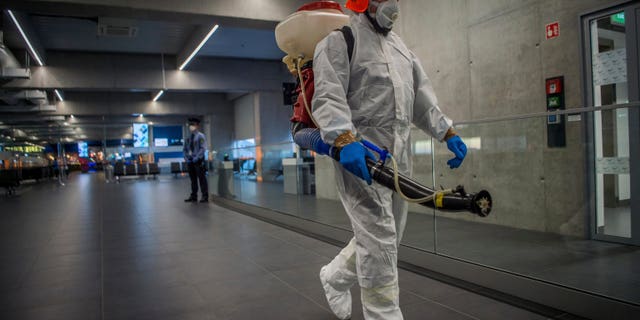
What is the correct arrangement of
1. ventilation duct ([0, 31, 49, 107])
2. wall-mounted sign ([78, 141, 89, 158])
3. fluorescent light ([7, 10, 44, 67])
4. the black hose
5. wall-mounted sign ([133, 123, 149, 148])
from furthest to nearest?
wall-mounted sign ([78, 141, 89, 158]), wall-mounted sign ([133, 123, 149, 148]), ventilation duct ([0, 31, 49, 107]), fluorescent light ([7, 10, 44, 67]), the black hose

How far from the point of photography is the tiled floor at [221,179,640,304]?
2049 millimetres

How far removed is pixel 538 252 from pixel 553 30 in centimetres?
262

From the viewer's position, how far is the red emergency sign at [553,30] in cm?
400

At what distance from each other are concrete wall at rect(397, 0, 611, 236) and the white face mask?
1232 millimetres

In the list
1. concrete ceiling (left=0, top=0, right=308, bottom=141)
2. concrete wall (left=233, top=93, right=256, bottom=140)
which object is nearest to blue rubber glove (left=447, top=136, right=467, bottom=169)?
concrete ceiling (left=0, top=0, right=308, bottom=141)

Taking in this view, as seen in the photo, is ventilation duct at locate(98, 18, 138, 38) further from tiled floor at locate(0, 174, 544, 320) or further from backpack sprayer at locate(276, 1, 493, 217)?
backpack sprayer at locate(276, 1, 493, 217)

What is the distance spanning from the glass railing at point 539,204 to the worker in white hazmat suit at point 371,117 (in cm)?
74

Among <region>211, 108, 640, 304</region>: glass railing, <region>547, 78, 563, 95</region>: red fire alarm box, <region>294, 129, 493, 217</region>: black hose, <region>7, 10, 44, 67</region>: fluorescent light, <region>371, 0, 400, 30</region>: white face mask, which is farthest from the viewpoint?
<region>7, 10, 44, 67</region>: fluorescent light

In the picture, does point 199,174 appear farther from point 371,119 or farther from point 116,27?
point 371,119

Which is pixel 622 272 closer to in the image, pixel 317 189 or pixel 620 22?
pixel 620 22

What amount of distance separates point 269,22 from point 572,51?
5.45m

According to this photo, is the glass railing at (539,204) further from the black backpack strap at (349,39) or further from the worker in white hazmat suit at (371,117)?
the black backpack strap at (349,39)

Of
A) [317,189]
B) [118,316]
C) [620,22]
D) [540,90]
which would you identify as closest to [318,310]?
[118,316]

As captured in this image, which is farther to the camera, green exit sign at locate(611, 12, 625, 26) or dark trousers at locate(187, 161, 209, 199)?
dark trousers at locate(187, 161, 209, 199)
